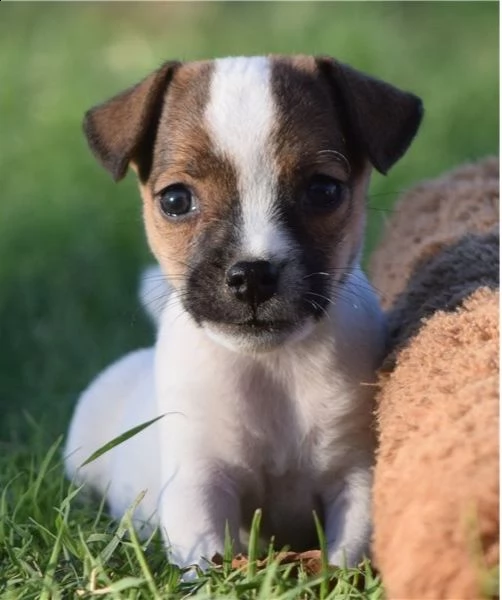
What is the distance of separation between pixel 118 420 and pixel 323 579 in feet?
5.49

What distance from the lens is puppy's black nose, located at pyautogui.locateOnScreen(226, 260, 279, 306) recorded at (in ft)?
10.4

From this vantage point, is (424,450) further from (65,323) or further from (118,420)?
(65,323)

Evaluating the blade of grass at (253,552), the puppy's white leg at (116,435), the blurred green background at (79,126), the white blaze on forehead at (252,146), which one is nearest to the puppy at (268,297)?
the white blaze on forehead at (252,146)

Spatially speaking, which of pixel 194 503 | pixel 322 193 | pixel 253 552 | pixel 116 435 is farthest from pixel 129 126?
pixel 253 552

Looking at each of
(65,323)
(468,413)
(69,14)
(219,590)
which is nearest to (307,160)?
(468,413)

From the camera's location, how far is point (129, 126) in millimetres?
3662

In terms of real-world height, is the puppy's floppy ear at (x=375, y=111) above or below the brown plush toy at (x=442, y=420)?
above

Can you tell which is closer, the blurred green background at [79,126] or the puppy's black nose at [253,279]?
the puppy's black nose at [253,279]

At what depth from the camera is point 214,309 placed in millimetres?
3295

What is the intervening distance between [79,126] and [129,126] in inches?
211

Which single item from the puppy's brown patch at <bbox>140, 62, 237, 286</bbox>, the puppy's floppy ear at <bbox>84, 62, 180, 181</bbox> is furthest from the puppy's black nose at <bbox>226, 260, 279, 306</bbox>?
the puppy's floppy ear at <bbox>84, 62, 180, 181</bbox>

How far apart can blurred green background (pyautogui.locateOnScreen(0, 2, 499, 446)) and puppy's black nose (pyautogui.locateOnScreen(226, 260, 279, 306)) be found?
5.15ft

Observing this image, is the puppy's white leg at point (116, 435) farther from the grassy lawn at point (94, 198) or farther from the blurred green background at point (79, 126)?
the blurred green background at point (79, 126)

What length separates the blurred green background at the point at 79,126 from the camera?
5895mm
